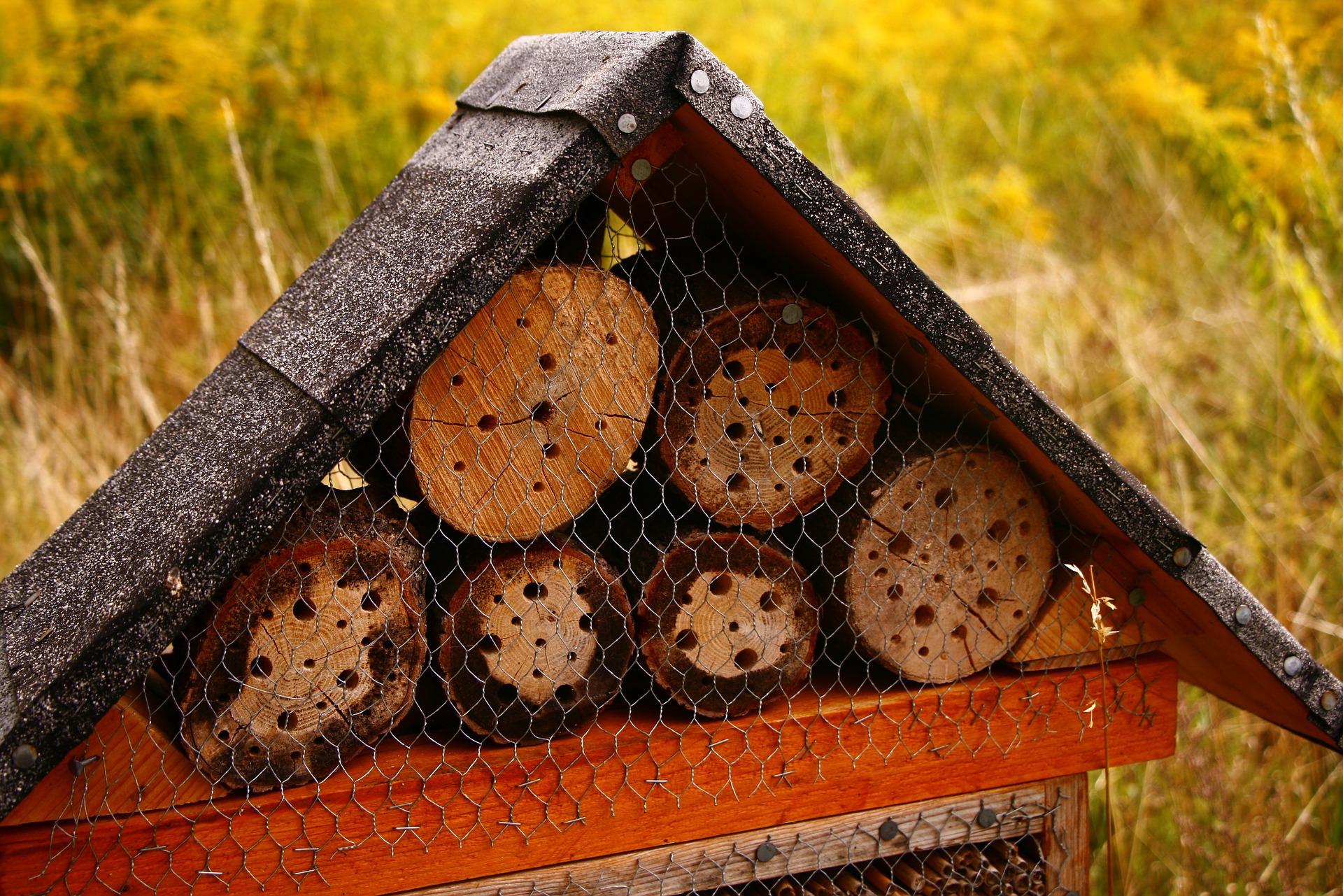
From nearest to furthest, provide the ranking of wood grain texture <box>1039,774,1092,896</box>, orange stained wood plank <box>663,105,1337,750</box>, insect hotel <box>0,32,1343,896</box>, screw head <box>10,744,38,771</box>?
screw head <box>10,744,38,771</box>
insect hotel <box>0,32,1343,896</box>
orange stained wood plank <box>663,105,1337,750</box>
wood grain texture <box>1039,774,1092,896</box>

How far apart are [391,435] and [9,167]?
413 cm

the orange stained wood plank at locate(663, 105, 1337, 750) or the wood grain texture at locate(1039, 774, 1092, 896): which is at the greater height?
the orange stained wood plank at locate(663, 105, 1337, 750)

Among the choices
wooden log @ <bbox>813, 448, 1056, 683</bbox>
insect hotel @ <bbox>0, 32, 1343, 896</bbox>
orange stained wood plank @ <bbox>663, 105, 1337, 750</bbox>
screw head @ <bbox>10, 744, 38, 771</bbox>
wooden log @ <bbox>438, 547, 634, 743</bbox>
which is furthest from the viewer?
wooden log @ <bbox>813, 448, 1056, 683</bbox>

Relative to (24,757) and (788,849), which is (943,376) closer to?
(788,849)

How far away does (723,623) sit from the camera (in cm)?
191

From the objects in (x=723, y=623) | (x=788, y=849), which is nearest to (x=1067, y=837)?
(x=788, y=849)

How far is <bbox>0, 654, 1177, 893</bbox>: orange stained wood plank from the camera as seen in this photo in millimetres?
1714

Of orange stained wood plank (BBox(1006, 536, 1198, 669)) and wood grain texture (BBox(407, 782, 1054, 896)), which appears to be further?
orange stained wood plank (BBox(1006, 536, 1198, 669))

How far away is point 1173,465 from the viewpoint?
4.29m

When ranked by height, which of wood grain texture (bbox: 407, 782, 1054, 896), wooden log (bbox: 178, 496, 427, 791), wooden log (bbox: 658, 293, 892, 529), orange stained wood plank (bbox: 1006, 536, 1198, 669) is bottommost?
wood grain texture (bbox: 407, 782, 1054, 896)

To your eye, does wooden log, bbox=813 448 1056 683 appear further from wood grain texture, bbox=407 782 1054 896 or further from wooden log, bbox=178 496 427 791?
wooden log, bbox=178 496 427 791

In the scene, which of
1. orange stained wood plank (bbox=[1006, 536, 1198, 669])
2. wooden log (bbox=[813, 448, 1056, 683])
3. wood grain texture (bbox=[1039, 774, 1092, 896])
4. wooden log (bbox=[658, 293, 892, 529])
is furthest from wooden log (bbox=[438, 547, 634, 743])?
wood grain texture (bbox=[1039, 774, 1092, 896])

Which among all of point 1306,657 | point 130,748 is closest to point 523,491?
point 130,748

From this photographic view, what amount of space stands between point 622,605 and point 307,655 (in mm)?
512
